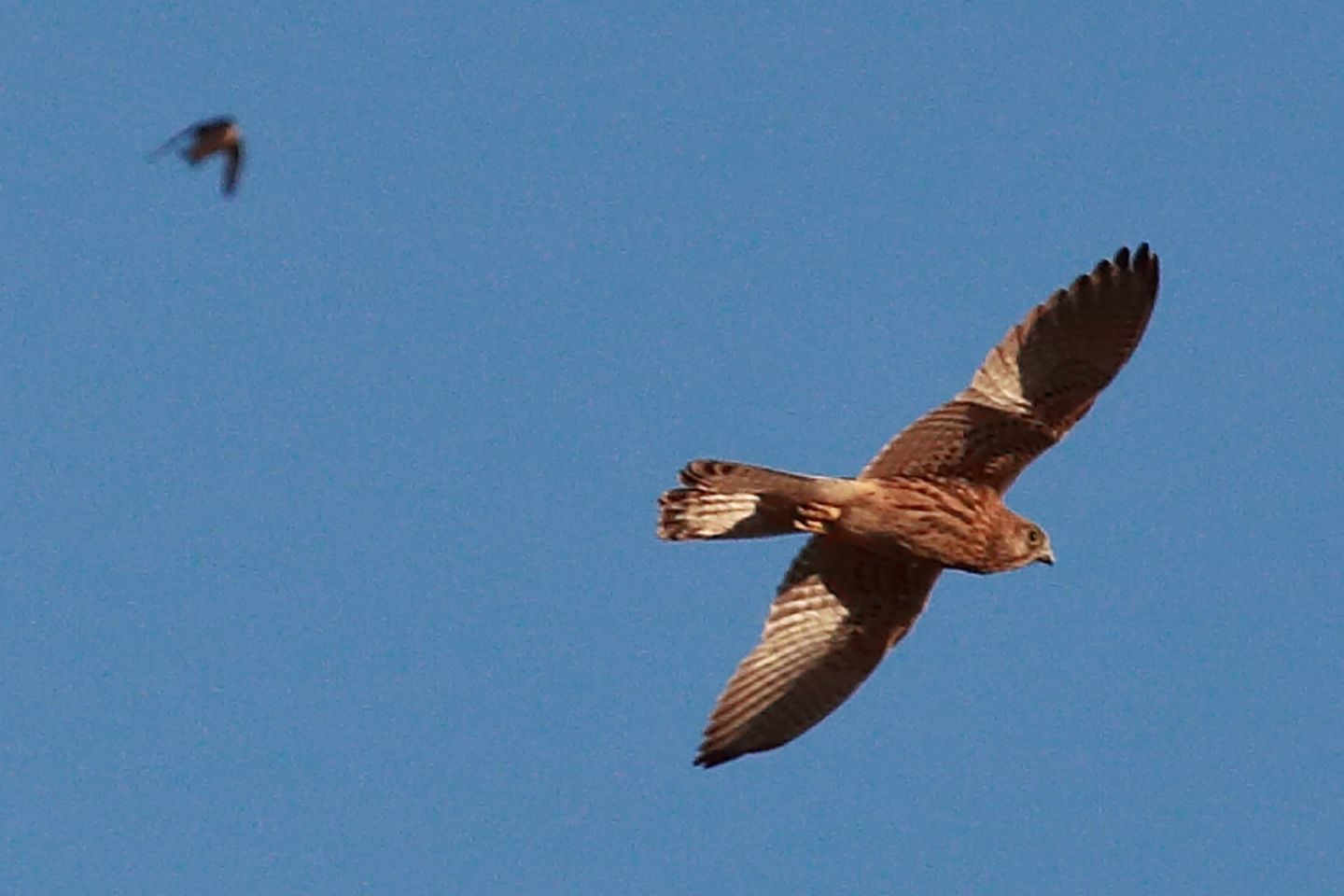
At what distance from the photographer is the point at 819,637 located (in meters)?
17.7

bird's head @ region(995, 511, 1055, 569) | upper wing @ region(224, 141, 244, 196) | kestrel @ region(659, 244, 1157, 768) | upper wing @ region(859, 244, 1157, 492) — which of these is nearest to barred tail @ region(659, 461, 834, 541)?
kestrel @ region(659, 244, 1157, 768)

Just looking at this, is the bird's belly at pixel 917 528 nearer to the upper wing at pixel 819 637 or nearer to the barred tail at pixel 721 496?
the barred tail at pixel 721 496

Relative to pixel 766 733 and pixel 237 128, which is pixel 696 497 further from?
pixel 237 128

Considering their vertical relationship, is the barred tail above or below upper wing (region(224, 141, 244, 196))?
below

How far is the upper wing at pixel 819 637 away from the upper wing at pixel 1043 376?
73cm

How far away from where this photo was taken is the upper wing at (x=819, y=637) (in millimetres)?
17578

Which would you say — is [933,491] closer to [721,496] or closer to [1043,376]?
[1043,376]

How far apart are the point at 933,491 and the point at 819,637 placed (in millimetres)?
1168

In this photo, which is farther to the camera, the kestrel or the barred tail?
the kestrel

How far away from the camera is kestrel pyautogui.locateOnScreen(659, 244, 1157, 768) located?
1688 centimetres

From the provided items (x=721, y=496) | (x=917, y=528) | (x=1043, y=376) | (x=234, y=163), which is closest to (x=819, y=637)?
(x=917, y=528)

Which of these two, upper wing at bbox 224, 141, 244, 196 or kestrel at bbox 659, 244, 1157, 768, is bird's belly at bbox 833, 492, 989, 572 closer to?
kestrel at bbox 659, 244, 1157, 768

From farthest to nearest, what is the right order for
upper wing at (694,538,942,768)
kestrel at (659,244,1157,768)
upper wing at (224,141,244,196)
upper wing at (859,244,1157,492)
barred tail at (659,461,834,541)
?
upper wing at (224,141,244,196)
upper wing at (694,538,942,768)
upper wing at (859,244,1157,492)
kestrel at (659,244,1157,768)
barred tail at (659,461,834,541)

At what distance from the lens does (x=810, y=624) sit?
58.1 feet
